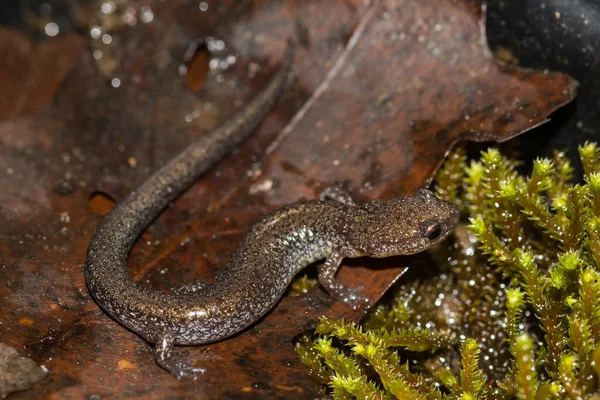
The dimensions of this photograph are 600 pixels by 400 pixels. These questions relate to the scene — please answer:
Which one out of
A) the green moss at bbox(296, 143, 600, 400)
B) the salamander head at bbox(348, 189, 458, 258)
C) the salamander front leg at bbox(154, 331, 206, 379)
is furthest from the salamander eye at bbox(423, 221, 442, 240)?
the salamander front leg at bbox(154, 331, 206, 379)

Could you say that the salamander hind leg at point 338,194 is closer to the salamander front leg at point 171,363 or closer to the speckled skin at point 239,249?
the speckled skin at point 239,249

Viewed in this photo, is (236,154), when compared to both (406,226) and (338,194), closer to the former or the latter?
(338,194)

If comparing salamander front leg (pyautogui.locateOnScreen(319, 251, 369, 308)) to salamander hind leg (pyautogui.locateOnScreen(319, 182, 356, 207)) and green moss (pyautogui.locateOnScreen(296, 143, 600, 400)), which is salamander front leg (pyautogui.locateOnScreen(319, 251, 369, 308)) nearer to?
green moss (pyautogui.locateOnScreen(296, 143, 600, 400))

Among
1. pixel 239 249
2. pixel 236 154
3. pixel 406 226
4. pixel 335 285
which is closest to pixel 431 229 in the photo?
pixel 406 226

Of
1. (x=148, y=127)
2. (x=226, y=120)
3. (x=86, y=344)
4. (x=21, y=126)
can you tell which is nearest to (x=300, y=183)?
(x=226, y=120)

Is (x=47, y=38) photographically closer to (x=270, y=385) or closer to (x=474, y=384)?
(x=270, y=385)

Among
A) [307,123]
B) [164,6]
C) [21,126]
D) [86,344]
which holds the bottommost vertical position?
[86,344]
